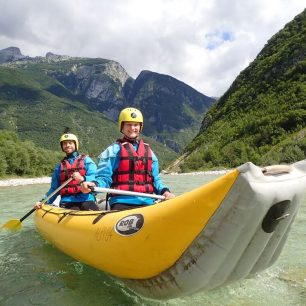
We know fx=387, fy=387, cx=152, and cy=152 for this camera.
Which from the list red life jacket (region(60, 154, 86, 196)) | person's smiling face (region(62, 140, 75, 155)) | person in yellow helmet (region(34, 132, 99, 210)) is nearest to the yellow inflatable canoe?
person in yellow helmet (region(34, 132, 99, 210))

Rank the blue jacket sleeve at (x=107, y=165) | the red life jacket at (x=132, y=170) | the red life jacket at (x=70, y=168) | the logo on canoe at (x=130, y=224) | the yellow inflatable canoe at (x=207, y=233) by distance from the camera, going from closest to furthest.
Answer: the yellow inflatable canoe at (x=207, y=233)
the logo on canoe at (x=130, y=224)
the blue jacket sleeve at (x=107, y=165)
the red life jacket at (x=132, y=170)
the red life jacket at (x=70, y=168)

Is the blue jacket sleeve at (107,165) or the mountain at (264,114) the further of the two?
the mountain at (264,114)

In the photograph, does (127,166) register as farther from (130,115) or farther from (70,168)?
(70,168)

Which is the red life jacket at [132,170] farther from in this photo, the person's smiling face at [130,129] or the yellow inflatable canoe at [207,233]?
the yellow inflatable canoe at [207,233]

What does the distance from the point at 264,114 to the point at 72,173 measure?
55.7m

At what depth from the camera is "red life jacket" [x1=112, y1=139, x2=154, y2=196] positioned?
446 cm

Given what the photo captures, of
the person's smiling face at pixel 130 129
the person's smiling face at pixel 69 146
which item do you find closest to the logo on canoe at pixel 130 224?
the person's smiling face at pixel 130 129

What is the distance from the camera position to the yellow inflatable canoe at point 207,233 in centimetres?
265

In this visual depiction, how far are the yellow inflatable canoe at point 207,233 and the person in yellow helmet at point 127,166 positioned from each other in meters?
0.81

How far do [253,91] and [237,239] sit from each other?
68221 mm

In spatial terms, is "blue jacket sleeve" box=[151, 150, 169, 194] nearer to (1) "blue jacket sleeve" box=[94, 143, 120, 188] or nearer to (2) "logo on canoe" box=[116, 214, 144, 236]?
(1) "blue jacket sleeve" box=[94, 143, 120, 188]

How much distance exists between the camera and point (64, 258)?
5.64 metres

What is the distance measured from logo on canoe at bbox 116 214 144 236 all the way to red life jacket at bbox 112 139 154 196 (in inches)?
40.6

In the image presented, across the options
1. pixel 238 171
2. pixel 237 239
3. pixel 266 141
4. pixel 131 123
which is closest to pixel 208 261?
pixel 237 239
